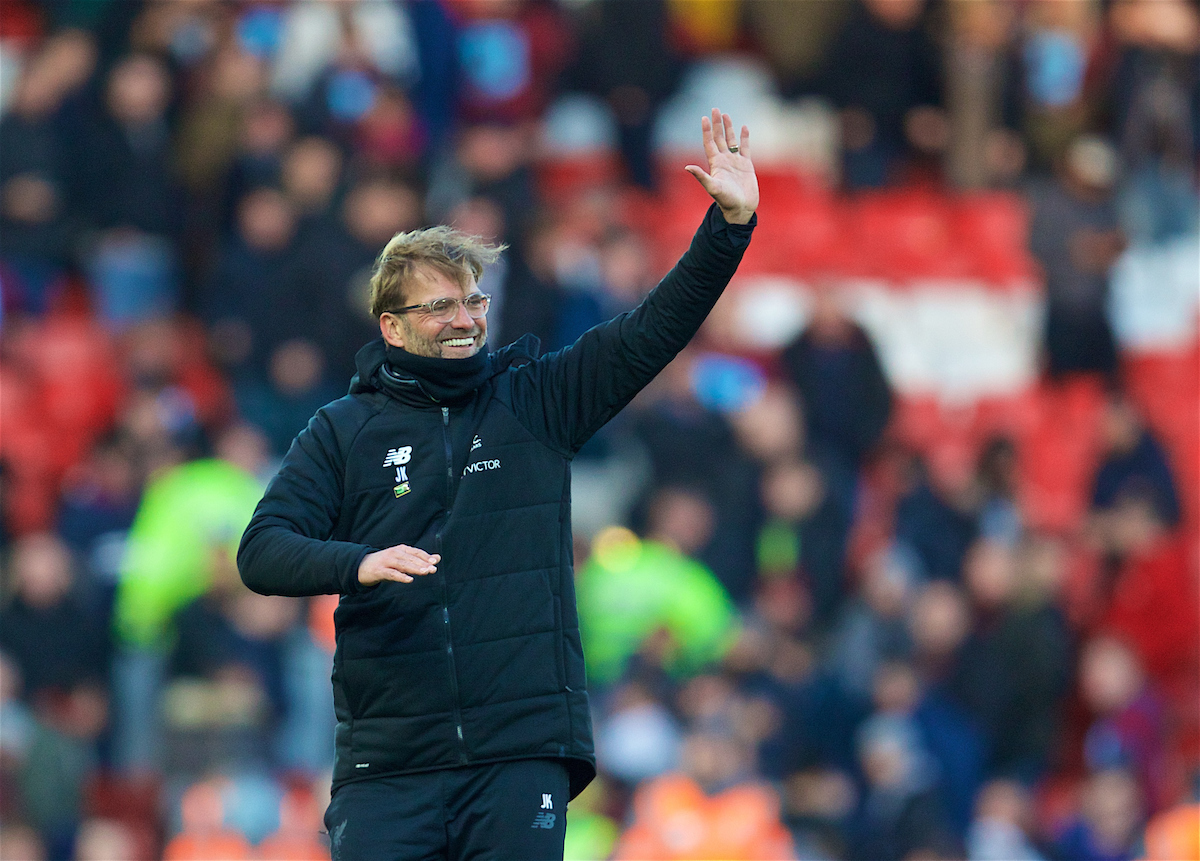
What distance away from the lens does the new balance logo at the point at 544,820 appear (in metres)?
4.74

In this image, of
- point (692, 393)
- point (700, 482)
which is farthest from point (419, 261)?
point (692, 393)

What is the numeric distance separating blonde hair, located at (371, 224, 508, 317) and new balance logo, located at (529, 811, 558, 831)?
1.33m

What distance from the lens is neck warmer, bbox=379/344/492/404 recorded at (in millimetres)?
4832

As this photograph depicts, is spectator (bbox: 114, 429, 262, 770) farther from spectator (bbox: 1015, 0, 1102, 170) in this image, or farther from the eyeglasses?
spectator (bbox: 1015, 0, 1102, 170)

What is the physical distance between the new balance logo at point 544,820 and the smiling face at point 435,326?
1.16 meters

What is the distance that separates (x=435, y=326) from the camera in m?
4.88

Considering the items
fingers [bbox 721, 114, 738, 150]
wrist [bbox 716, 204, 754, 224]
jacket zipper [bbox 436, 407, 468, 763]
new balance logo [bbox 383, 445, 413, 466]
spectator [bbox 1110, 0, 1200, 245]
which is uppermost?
spectator [bbox 1110, 0, 1200, 245]

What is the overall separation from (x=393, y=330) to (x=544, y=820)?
1299 millimetres

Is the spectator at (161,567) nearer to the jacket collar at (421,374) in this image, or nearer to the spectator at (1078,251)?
the spectator at (1078,251)

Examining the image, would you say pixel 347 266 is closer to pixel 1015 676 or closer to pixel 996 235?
pixel 1015 676

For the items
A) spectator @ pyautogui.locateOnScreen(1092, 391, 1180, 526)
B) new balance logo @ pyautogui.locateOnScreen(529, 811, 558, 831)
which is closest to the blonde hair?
new balance logo @ pyautogui.locateOnScreen(529, 811, 558, 831)

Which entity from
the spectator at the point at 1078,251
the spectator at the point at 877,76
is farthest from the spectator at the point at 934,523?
the spectator at the point at 877,76

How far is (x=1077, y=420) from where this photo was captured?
13.4m

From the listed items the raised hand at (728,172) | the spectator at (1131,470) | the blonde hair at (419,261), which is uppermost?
the spectator at (1131,470)
